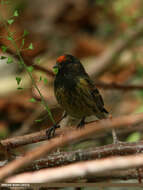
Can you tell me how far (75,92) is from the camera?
Result: 10.8ft

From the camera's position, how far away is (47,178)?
3.61 ft

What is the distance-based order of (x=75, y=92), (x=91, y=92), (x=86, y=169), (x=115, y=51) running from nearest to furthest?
(x=86, y=169) < (x=75, y=92) < (x=91, y=92) < (x=115, y=51)

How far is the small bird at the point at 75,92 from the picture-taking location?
320 cm

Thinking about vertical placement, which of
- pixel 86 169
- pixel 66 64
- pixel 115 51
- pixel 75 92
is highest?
pixel 115 51

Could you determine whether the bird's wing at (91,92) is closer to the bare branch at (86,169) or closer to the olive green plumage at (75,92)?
the olive green plumage at (75,92)

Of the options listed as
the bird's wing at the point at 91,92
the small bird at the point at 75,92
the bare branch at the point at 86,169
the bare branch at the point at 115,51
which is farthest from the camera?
the bare branch at the point at 115,51

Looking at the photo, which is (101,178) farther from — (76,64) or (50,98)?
(50,98)

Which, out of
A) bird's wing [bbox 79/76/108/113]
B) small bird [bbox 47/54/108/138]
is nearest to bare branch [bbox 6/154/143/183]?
small bird [bbox 47/54/108/138]

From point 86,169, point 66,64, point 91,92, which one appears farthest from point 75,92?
point 86,169

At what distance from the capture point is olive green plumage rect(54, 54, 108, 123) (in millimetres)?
3203

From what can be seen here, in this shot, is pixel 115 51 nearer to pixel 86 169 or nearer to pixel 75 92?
pixel 75 92

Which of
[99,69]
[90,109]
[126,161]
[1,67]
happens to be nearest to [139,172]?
[126,161]

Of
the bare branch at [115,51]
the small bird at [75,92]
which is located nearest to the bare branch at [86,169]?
the small bird at [75,92]

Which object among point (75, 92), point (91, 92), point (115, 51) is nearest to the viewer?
point (75, 92)
